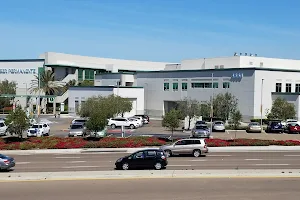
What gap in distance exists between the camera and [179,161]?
3112cm

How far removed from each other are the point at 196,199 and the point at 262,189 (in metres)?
3.49

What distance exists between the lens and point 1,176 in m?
22.6

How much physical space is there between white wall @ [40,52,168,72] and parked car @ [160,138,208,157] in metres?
77.5

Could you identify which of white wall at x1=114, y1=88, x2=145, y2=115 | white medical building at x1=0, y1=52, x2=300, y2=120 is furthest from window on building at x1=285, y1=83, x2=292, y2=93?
white wall at x1=114, y1=88, x2=145, y2=115

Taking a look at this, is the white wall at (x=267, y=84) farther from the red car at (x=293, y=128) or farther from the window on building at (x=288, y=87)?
the red car at (x=293, y=128)

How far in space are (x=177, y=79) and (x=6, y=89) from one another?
4089cm

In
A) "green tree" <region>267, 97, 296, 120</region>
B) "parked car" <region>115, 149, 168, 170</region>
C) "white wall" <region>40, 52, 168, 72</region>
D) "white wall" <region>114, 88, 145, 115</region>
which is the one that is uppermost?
"white wall" <region>40, 52, 168, 72</region>

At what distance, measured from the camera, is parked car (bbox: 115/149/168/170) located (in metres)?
26.5

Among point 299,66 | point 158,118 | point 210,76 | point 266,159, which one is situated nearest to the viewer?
point 266,159

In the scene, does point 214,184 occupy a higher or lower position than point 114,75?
lower

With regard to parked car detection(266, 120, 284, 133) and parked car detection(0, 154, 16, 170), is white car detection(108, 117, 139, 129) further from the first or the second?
parked car detection(0, 154, 16, 170)

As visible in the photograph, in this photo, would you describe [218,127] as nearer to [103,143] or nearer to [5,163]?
[103,143]

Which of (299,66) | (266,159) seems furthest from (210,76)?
(266,159)

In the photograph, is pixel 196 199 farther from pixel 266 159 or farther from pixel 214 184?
pixel 266 159
